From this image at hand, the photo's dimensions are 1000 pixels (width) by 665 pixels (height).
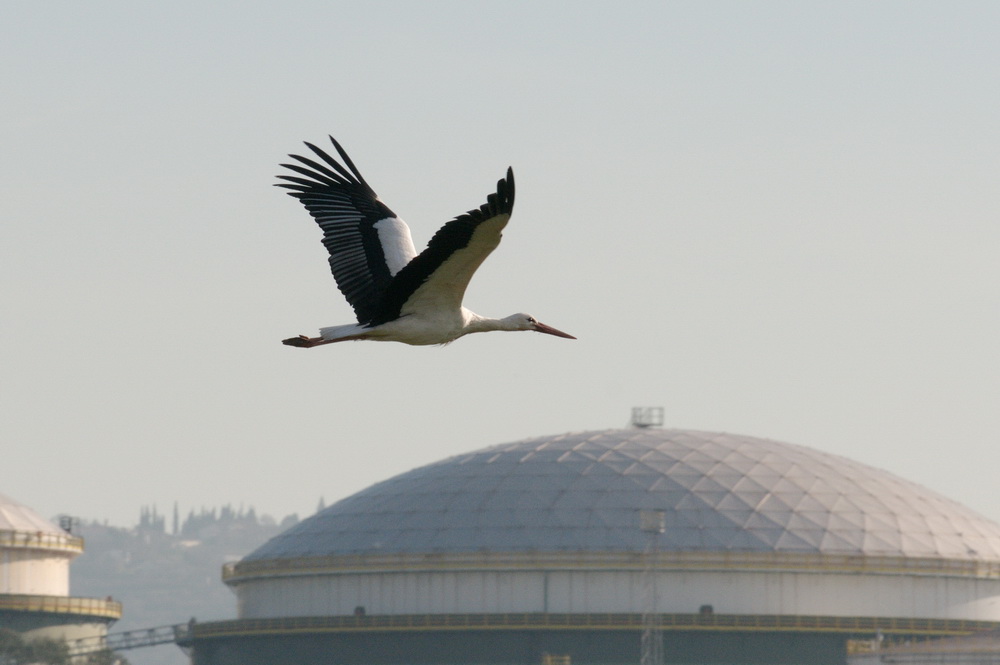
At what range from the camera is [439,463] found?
444 feet

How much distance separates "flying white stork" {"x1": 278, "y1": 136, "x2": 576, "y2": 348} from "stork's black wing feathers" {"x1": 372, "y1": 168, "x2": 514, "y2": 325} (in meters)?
0.01

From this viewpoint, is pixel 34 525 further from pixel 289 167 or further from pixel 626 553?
pixel 289 167

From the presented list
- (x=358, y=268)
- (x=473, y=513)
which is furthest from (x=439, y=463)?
(x=358, y=268)

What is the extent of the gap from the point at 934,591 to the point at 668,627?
48.6 ft

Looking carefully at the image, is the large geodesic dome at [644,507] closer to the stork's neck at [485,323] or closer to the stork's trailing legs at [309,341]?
the stork's neck at [485,323]

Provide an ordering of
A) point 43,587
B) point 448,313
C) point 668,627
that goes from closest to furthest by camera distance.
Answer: point 448,313 < point 668,627 < point 43,587

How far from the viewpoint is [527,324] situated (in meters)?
43.7

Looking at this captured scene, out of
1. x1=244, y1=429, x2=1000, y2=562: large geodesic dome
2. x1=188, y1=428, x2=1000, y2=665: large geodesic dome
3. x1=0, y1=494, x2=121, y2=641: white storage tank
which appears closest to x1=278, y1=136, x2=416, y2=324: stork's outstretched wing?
x1=188, y1=428, x2=1000, y2=665: large geodesic dome

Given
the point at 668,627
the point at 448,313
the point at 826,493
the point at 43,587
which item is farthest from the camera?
the point at 43,587

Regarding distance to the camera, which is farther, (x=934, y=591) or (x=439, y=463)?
(x=439, y=463)

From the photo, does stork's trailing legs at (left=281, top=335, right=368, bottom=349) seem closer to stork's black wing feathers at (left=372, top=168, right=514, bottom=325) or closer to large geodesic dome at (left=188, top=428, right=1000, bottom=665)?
stork's black wing feathers at (left=372, top=168, right=514, bottom=325)

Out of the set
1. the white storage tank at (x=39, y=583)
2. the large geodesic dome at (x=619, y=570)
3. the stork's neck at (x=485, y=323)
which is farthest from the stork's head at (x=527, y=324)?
the white storage tank at (x=39, y=583)

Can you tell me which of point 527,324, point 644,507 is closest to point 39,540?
point 644,507

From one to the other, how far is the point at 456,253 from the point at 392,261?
4653 millimetres
